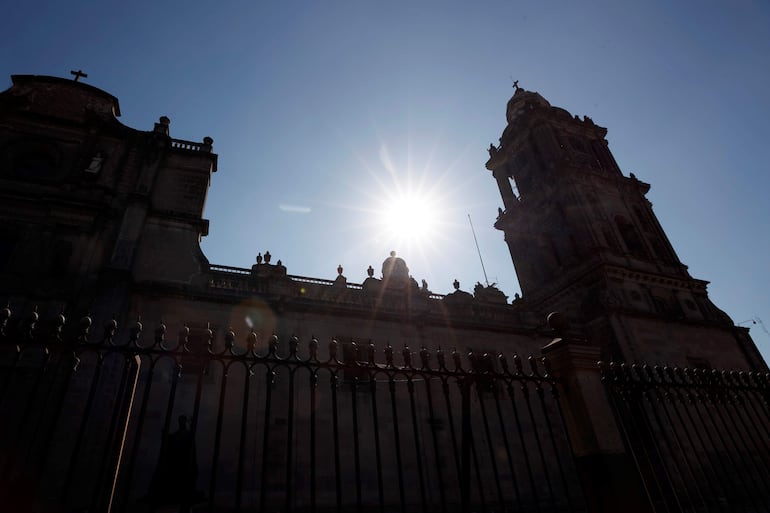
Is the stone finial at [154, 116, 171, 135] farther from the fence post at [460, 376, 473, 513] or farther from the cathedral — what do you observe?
the fence post at [460, 376, 473, 513]

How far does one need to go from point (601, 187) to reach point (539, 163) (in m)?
4.33

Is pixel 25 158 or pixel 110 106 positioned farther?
pixel 110 106

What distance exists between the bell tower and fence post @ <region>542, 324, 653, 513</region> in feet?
53.0

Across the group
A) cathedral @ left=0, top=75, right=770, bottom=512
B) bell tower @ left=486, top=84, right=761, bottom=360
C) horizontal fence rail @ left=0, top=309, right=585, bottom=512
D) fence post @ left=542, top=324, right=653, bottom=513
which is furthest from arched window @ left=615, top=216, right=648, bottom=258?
fence post @ left=542, top=324, right=653, bottom=513

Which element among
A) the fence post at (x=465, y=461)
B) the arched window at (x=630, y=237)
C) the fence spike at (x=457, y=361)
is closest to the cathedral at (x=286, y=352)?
→ the fence post at (x=465, y=461)

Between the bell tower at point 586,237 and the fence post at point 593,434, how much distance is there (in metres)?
16.2

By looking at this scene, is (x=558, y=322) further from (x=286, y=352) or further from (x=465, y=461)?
(x=286, y=352)

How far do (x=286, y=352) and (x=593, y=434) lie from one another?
10.9 metres

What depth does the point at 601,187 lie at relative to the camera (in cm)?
2661

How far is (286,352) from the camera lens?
14219 millimetres

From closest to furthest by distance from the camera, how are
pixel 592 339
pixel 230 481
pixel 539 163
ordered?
pixel 230 481 → pixel 592 339 → pixel 539 163

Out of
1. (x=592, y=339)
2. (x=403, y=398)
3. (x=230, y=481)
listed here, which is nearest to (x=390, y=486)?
(x=403, y=398)

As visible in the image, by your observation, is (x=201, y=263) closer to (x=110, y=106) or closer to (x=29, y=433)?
(x=29, y=433)

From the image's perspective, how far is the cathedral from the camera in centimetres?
677
